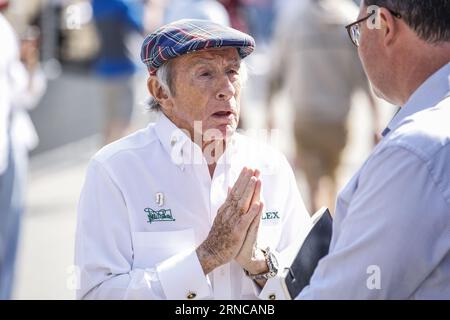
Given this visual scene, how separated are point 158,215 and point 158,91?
17.6 inches

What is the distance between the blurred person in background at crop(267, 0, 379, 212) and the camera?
684 centimetres

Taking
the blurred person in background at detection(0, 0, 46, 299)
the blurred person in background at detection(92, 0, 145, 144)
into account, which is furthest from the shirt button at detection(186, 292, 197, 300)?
the blurred person in background at detection(92, 0, 145, 144)

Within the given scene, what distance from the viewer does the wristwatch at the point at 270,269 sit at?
3.02m

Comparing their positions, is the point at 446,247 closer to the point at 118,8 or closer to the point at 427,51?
the point at 427,51

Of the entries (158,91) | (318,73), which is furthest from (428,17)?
(318,73)

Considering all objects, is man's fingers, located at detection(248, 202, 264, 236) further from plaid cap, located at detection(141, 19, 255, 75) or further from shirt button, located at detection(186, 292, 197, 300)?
plaid cap, located at detection(141, 19, 255, 75)

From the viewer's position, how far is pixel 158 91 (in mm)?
3244

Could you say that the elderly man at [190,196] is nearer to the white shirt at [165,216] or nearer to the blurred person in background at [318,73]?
the white shirt at [165,216]

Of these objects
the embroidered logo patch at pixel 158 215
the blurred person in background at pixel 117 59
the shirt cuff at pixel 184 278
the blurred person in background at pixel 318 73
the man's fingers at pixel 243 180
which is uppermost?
the blurred person in background at pixel 117 59

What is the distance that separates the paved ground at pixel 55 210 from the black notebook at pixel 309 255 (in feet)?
5.18

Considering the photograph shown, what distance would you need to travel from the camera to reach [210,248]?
296 centimetres

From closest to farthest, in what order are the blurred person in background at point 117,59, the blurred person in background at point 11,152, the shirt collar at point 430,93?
the shirt collar at point 430,93, the blurred person in background at point 11,152, the blurred person in background at point 117,59

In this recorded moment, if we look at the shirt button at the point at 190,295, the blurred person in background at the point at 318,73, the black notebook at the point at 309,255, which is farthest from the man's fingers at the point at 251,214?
the blurred person in background at the point at 318,73

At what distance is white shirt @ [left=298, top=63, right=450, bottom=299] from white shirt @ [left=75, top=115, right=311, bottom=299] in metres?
0.50
